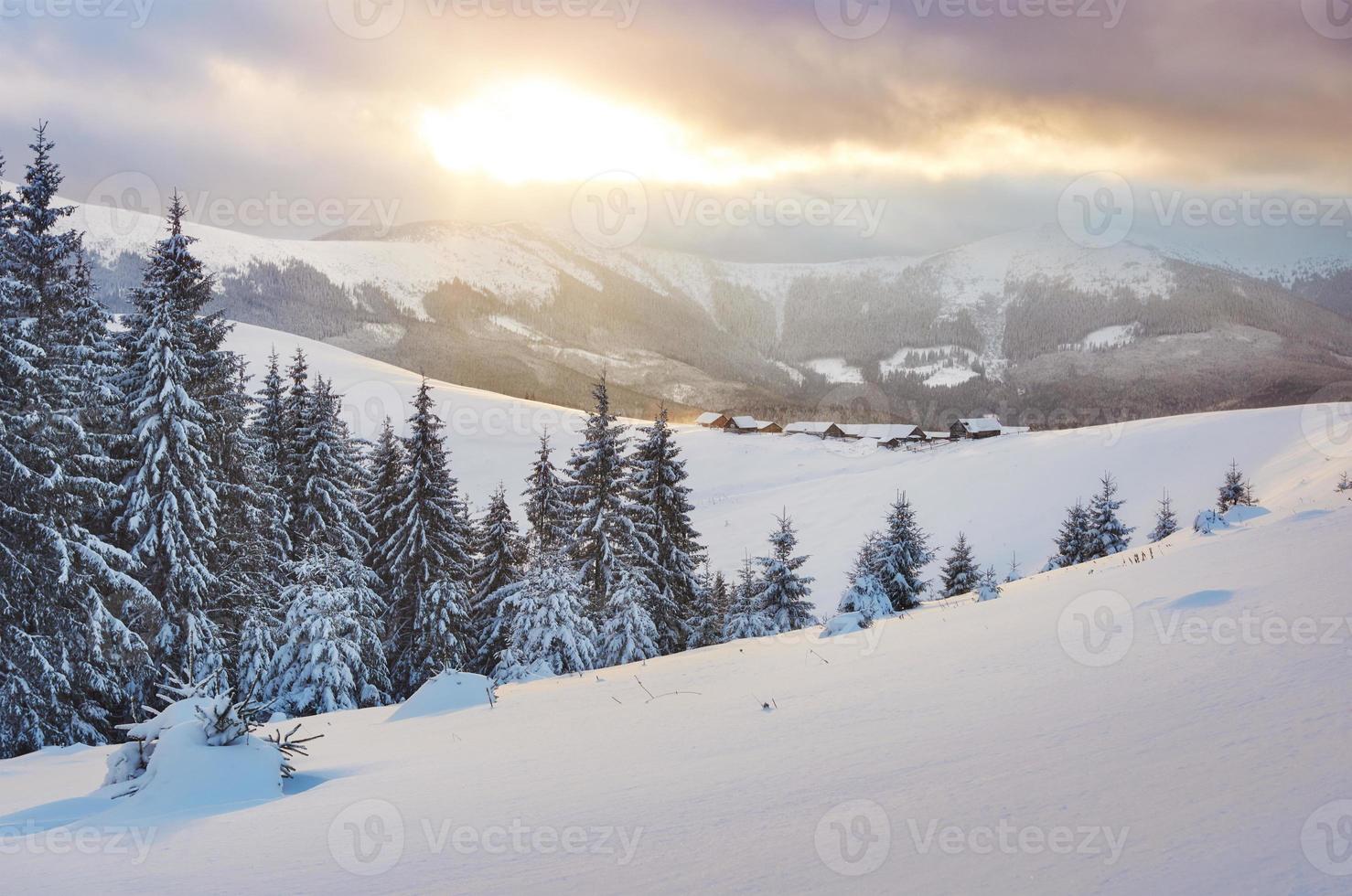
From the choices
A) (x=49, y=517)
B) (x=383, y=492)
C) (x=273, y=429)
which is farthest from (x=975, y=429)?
(x=49, y=517)

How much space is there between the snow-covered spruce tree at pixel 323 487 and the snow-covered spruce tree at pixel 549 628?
8210 millimetres

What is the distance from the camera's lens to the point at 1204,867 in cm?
215

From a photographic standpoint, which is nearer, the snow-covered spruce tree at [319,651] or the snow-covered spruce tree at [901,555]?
the snow-covered spruce tree at [319,651]

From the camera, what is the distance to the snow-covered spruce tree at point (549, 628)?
21.3 metres

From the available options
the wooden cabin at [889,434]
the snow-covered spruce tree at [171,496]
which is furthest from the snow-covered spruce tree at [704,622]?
the wooden cabin at [889,434]

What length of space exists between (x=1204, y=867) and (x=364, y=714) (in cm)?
1010

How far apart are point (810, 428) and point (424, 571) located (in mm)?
98083

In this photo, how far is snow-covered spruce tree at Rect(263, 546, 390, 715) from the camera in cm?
1980

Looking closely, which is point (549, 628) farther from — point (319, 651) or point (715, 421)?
point (715, 421)

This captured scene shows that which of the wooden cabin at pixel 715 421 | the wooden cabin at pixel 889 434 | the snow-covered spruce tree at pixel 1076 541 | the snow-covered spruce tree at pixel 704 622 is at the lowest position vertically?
the snow-covered spruce tree at pixel 704 622

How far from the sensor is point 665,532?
29.4 metres

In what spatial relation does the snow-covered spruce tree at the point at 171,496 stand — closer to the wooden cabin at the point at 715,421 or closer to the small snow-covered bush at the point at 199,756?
the small snow-covered bush at the point at 199,756

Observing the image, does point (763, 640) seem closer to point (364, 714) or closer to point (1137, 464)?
point (364, 714)

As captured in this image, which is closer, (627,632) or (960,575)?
(627,632)
